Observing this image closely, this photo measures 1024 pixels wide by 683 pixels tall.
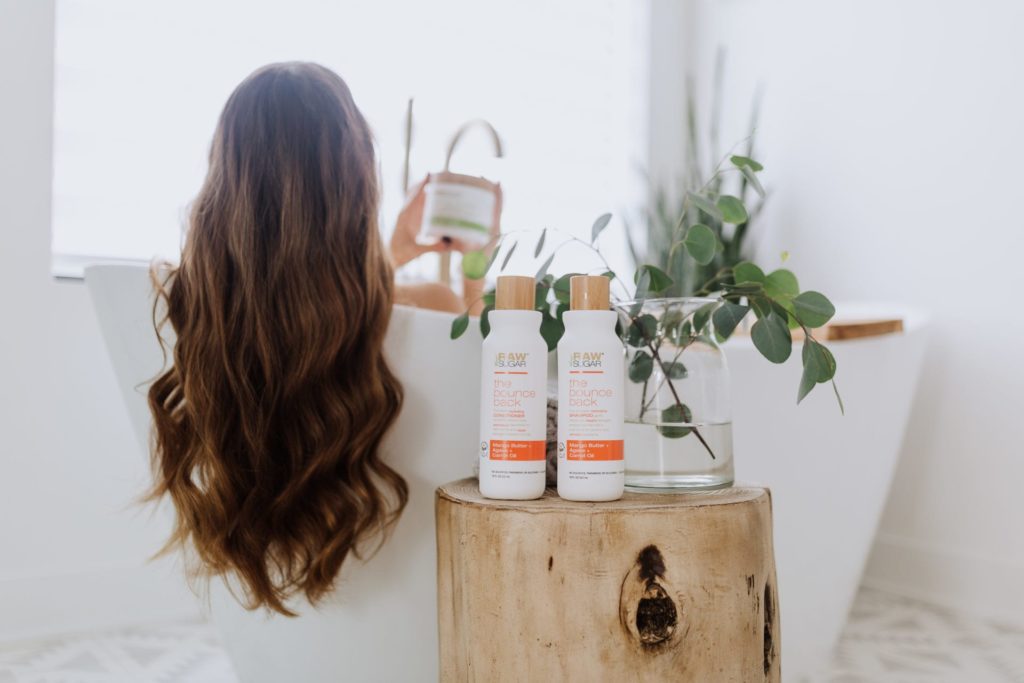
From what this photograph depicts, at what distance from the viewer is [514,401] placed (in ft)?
2.83

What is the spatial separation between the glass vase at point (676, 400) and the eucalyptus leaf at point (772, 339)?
65 mm

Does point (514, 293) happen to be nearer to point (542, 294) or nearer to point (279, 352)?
point (542, 294)

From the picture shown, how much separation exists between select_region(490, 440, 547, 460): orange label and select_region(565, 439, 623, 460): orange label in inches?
1.6

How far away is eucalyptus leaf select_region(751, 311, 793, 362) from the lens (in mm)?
944

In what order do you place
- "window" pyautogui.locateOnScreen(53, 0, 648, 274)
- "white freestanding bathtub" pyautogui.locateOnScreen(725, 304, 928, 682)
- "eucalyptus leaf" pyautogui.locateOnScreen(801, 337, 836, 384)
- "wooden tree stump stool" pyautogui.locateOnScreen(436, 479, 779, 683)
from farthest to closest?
"window" pyautogui.locateOnScreen(53, 0, 648, 274)
"white freestanding bathtub" pyautogui.locateOnScreen(725, 304, 928, 682)
"eucalyptus leaf" pyautogui.locateOnScreen(801, 337, 836, 384)
"wooden tree stump stool" pyautogui.locateOnScreen(436, 479, 779, 683)

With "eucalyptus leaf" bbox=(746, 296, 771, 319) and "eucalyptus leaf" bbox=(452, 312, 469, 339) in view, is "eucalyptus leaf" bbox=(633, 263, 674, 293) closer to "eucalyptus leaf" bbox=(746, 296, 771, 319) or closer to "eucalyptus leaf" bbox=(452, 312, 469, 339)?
"eucalyptus leaf" bbox=(746, 296, 771, 319)

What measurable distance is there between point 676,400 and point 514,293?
25 cm

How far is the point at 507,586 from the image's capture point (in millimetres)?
837

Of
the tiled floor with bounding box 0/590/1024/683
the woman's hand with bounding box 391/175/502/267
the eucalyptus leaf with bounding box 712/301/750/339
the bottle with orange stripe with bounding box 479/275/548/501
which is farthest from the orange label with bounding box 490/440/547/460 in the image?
the tiled floor with bounding box 0/590/1024/683

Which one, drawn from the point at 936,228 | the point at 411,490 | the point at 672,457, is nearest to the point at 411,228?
the point at 411,490

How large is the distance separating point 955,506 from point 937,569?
166 mm

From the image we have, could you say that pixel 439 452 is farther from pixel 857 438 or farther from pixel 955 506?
pixel 955 506

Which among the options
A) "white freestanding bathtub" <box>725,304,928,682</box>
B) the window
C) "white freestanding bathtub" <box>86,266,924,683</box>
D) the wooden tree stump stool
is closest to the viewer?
the wooden tree stump stool

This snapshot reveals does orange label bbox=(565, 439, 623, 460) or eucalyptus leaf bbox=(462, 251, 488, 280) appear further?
eucalyptus leaf bbox=(462, 251, 488, 280)
